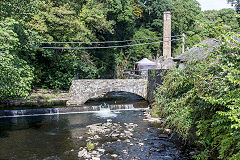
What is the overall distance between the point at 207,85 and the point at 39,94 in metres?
15.7

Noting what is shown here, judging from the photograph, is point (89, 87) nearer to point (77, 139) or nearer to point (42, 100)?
point (42, 100)

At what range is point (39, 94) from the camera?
1823cm

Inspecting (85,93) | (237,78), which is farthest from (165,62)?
(237,78)

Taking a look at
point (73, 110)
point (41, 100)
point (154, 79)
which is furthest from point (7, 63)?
point (41, 100)

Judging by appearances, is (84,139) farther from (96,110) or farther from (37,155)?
(96,110)

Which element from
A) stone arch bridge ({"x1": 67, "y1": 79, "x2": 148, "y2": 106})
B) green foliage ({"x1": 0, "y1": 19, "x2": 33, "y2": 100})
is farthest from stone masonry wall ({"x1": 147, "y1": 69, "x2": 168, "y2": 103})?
green foliage ({"x1": 0, "y1": 19, "x2": 33, "y2": 100})

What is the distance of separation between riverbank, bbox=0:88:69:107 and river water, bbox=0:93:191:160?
249cm

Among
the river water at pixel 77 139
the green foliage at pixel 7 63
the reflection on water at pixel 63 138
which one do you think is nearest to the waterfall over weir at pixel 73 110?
the river water at pixel 77 139

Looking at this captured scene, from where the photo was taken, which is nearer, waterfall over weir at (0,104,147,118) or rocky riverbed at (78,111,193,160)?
rocky riverbed at (78,111,193,160)

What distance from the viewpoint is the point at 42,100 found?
1686 cm

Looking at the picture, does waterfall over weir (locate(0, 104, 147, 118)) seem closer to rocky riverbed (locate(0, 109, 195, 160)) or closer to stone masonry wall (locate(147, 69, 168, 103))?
rocky riverbed (locate(0, 109, 195, 160))

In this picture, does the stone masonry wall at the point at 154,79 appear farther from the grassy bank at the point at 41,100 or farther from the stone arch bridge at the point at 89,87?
the grassy bank at the point at 41,100

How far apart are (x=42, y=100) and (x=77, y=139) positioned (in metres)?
8.66

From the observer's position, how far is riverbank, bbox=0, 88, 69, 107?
15.8m
